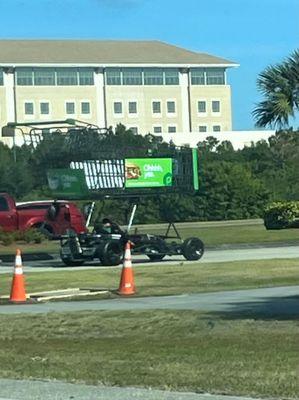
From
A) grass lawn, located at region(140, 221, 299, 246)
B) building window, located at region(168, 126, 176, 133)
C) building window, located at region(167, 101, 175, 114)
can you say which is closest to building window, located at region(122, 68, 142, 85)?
building window, located at region(167, 101, 175, 114)

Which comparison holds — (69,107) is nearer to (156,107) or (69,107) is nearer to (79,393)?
(156,107)

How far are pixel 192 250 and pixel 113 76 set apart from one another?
11355 cm

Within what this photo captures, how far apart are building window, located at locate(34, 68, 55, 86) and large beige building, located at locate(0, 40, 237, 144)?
132mm

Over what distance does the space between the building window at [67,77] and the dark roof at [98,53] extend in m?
1.25

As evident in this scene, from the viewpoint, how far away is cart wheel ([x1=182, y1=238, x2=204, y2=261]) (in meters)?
27.2

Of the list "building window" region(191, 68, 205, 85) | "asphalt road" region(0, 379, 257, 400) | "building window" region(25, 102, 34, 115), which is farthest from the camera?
"building window" region(191, 68, 205, 85)

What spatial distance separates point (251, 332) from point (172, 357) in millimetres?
2021

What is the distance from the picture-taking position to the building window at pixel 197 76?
476 feet

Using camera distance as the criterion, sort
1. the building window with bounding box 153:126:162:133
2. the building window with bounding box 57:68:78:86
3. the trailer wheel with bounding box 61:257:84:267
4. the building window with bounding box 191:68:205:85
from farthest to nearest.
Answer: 1. the building window with bounding box 191:68:205:85
2. the building window with bounding box 153:126:162:133
3. the building window with bounding box 57:68:78:86
4. the trailer wheel with bounding box 61:257:84:267

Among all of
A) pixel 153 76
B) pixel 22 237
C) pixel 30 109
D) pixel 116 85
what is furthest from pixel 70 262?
pixel 153 76

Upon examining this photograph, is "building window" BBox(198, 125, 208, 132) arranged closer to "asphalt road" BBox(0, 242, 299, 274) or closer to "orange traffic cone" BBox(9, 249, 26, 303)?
"asphalt road" BBox(0, 242, 299, 274)

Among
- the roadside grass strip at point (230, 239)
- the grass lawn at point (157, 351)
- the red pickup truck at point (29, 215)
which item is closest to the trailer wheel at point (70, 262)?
the roadside grass strip at point (230, 239)

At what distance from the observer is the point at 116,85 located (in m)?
138

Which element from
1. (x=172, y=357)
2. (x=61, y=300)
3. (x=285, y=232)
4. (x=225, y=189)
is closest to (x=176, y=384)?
(x=172, y=357)
